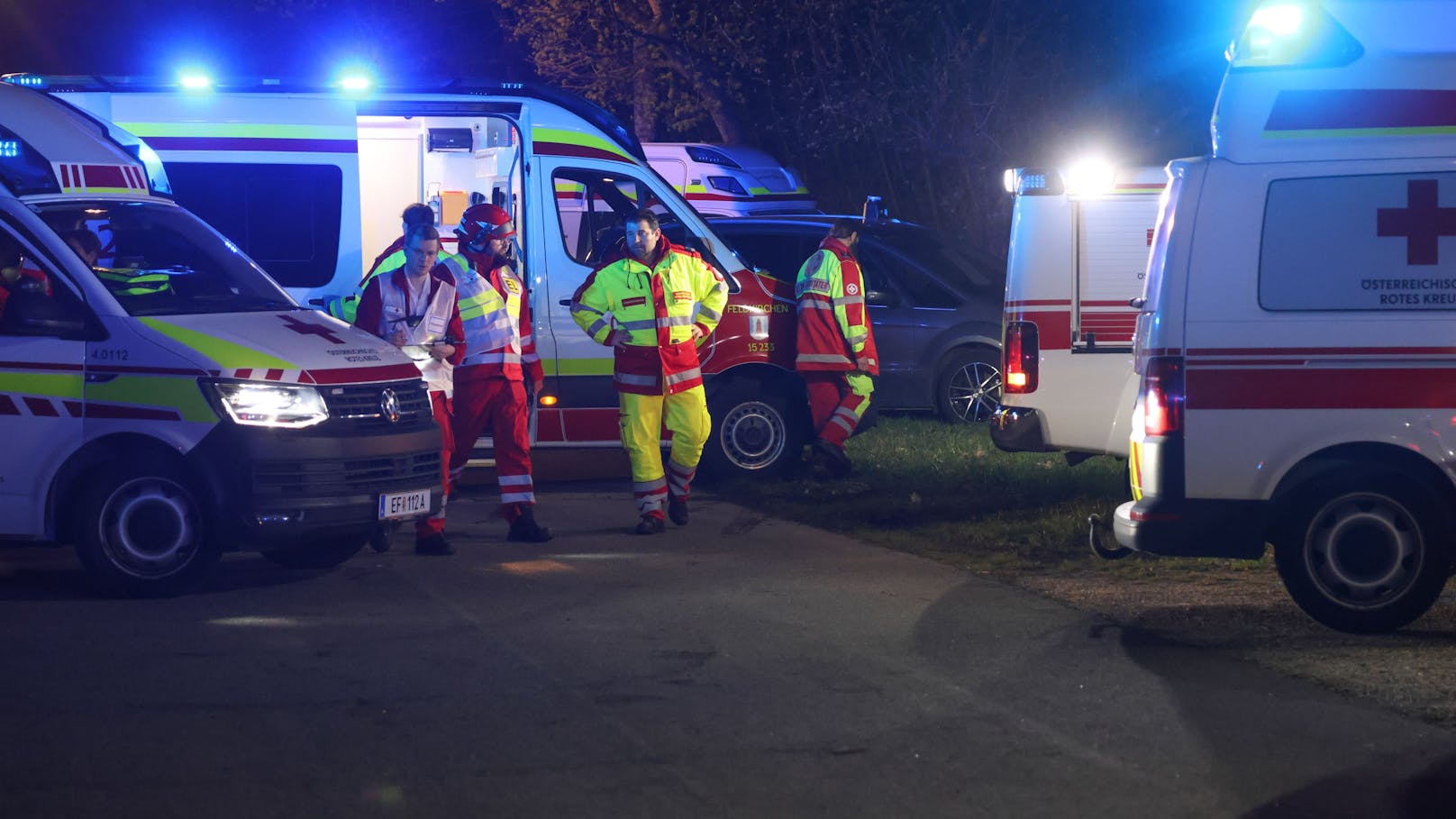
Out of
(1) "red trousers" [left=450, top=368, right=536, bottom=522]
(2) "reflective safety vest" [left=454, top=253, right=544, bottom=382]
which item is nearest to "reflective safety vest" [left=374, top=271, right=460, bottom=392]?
(2) "reflective safety vest" [left=454, top=253, right=544, bottom=382]

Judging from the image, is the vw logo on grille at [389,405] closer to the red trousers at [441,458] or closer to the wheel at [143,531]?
the red trousers at [441,458]

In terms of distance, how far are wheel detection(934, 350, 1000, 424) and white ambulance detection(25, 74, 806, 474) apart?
8.91 ft

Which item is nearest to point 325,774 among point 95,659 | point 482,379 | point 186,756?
point 186,756

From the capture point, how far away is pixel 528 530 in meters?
10.5

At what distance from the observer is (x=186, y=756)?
5.91 m

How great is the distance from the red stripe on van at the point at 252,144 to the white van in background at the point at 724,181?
282 inches

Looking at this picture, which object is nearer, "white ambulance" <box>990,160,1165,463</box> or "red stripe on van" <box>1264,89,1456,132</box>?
"red stripe on van" <box>1264,89,1456,132</box>

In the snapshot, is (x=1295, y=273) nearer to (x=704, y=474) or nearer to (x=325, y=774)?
(x=325, y=774)

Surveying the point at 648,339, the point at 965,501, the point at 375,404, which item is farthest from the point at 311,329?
the point at 965,501

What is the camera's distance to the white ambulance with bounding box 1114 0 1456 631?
7.56m

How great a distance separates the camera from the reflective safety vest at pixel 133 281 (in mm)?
8990

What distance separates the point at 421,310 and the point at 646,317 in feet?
4.27

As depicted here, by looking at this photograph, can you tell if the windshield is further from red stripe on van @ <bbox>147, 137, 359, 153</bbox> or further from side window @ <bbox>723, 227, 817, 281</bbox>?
side window @ <bbox>723, 227, 817, 281</bbox>

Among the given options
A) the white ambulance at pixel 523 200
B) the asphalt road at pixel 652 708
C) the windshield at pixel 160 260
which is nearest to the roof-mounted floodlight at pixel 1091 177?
the white ambulance at pixel 523 200
